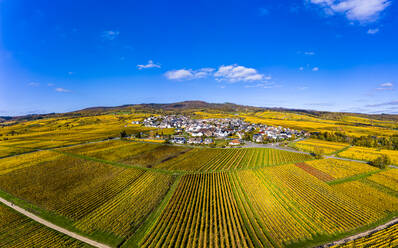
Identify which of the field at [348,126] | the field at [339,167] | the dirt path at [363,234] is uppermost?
the field at [348,126]

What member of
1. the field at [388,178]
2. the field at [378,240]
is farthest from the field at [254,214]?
the field at [388,178]

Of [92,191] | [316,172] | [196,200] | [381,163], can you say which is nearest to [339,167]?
[316,172]

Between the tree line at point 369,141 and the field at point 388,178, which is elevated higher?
the tree line at point 369,141

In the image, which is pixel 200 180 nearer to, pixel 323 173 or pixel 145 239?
pixel 145 239

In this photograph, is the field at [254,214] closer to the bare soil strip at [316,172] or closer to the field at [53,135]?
the bare soil strip at [316,172]

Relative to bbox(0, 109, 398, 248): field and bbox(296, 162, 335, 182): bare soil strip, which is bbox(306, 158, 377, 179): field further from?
bbox(296, 162, 335, 182): bare soil strip

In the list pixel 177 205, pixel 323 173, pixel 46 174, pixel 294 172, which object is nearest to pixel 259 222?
pixel 177 205
